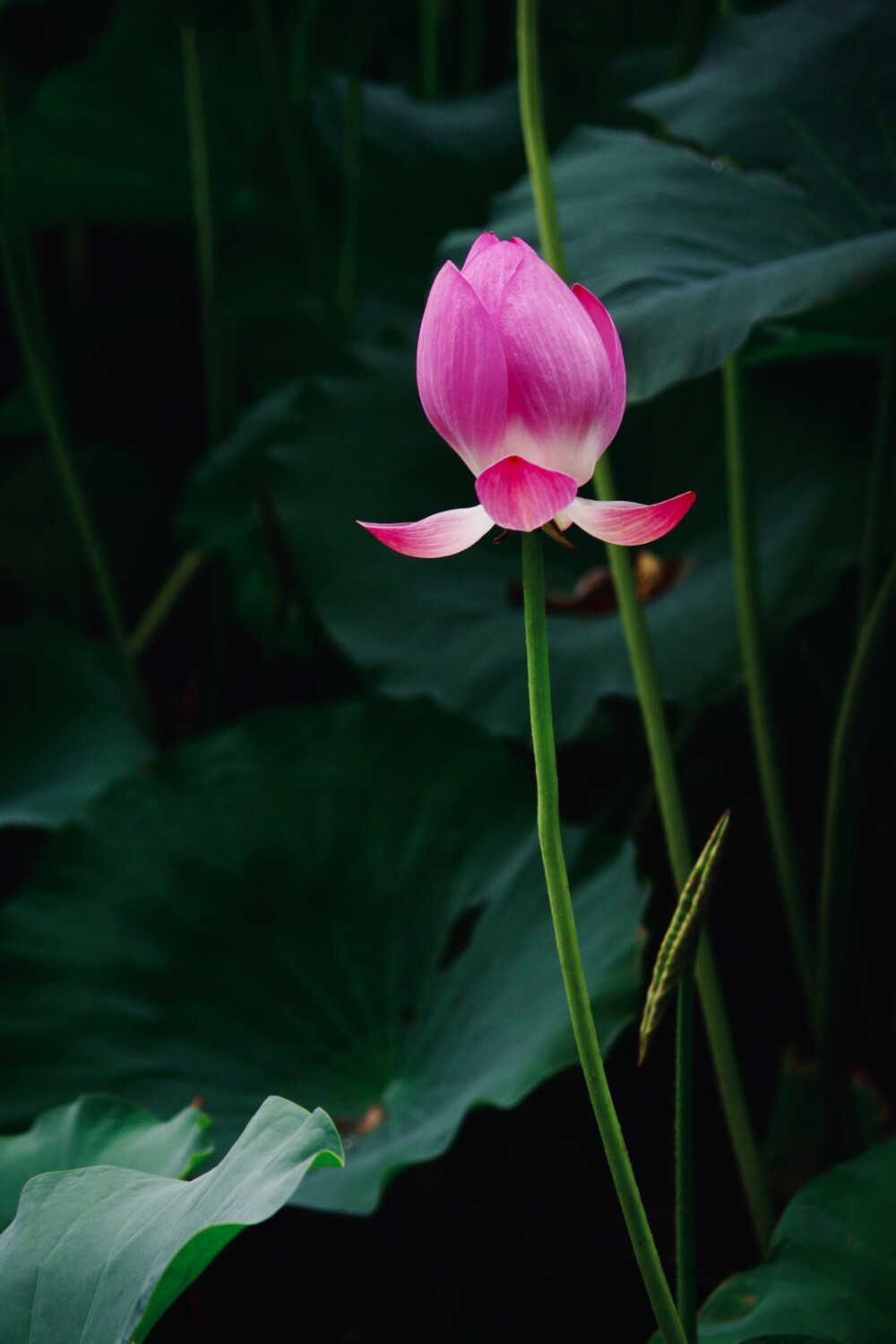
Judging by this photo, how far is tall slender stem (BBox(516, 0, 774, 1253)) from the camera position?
55cm

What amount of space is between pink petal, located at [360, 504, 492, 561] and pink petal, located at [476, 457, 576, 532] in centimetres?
2

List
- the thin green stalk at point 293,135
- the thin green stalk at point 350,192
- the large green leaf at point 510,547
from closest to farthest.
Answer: the large green leaf at point 510,547
the thin green stalk at point 293,135
the thin green stalk at point 350,192

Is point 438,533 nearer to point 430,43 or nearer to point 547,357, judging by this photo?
point 547,357

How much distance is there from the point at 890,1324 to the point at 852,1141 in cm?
32

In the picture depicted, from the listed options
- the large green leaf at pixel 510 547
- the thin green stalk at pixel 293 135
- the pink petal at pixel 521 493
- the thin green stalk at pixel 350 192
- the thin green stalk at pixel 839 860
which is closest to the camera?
the pink petal at pixel 521 493

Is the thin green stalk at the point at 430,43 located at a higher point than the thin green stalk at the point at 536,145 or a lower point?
higher

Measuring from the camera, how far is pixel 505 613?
0.96 m

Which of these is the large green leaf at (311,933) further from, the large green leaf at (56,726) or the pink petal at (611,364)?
the pink petal at (611,364)

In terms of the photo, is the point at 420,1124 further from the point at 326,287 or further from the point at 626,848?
the point at 326,287

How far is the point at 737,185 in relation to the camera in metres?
0.71

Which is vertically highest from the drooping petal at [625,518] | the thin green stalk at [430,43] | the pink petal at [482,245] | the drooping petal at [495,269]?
the thin green stalk at [430,43]

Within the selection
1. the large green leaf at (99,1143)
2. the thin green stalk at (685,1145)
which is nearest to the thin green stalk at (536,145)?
the thin green stalk at (685,1145)

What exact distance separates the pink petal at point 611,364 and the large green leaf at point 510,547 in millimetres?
516

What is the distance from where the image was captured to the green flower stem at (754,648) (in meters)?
0.74
